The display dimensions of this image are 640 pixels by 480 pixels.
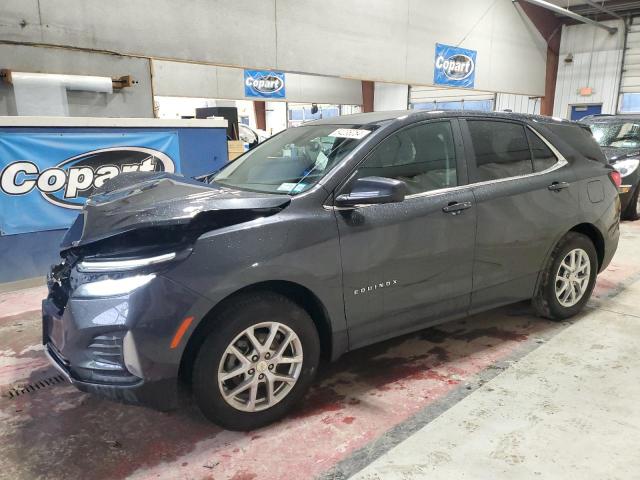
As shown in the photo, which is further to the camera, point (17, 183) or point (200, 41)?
point (200, 41)

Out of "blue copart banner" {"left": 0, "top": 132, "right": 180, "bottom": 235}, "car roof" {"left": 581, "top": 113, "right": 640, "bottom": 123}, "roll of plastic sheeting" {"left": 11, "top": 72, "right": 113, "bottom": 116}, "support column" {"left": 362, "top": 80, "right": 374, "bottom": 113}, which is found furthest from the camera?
"support column" {"left": 362, "top": 80, "right": 374, "bottom": 113}

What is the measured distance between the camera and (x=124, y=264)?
1994 millimetres

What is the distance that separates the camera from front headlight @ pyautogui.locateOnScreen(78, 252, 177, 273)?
6.45 ft

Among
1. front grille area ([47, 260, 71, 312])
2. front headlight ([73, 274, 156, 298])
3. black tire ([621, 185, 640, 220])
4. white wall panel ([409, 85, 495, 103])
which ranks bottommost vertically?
black tire ([621, 185, 640, 220])

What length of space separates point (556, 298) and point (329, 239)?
2012mm

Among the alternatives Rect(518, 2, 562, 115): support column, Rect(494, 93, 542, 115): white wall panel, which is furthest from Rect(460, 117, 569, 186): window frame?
Rect(494, 93, 542, 115): white wall panel

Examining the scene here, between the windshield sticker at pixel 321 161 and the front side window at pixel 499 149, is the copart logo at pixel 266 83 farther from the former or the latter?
the windshield sticker at pixel 321 161

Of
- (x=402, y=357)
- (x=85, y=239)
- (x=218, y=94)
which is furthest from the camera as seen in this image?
(x=218, y=94)

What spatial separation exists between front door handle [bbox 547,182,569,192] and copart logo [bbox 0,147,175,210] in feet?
13.1

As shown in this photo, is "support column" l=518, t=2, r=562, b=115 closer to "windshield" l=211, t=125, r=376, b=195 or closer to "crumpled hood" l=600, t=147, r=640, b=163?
"crumpled hood" l=600, t=147, r=640, b=163

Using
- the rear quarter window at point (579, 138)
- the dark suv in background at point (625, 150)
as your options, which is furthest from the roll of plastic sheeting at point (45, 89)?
the dark suv in background at point (625, 150)

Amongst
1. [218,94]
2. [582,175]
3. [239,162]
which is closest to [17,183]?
[239,162]

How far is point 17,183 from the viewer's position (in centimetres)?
455

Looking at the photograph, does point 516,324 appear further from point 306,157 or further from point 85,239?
point 85,239
